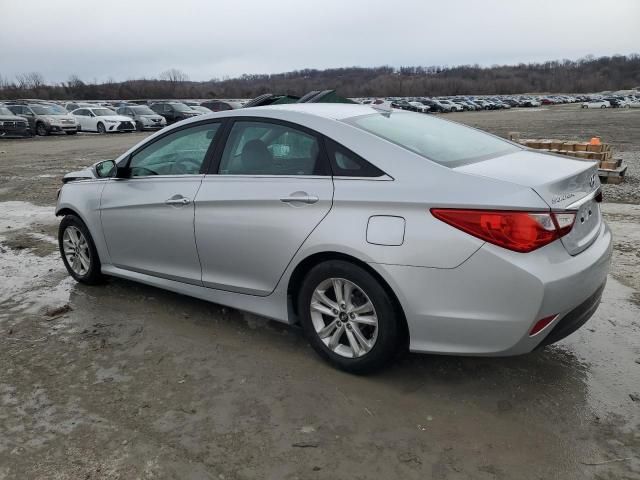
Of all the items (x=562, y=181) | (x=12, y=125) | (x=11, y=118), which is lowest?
(x=12, y=125)

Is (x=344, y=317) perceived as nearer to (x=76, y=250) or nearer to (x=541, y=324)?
(x=541, y=324)

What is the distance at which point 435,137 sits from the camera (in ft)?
12.0

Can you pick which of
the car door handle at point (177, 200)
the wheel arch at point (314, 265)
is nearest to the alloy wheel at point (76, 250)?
the car door handle at point (177, 200)

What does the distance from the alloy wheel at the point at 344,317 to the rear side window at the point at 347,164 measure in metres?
0.64

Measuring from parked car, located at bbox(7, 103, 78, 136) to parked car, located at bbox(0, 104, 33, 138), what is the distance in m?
1.71

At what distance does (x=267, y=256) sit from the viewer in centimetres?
354

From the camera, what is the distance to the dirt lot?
2625 mm

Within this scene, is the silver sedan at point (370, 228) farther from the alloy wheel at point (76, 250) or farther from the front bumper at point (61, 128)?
the front bumper at point (61, 128)

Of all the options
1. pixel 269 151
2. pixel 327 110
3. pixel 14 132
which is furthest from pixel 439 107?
pixel 269 151

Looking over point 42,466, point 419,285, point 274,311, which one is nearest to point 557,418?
point 419,285

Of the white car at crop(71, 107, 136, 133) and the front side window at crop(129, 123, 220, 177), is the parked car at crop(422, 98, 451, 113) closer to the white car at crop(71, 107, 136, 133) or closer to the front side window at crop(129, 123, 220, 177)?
the white car at crop(71, 107, 136, 133)

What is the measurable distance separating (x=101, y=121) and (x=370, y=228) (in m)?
28.8

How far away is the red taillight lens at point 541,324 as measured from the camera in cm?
277

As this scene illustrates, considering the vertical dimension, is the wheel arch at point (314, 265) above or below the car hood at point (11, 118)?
below
